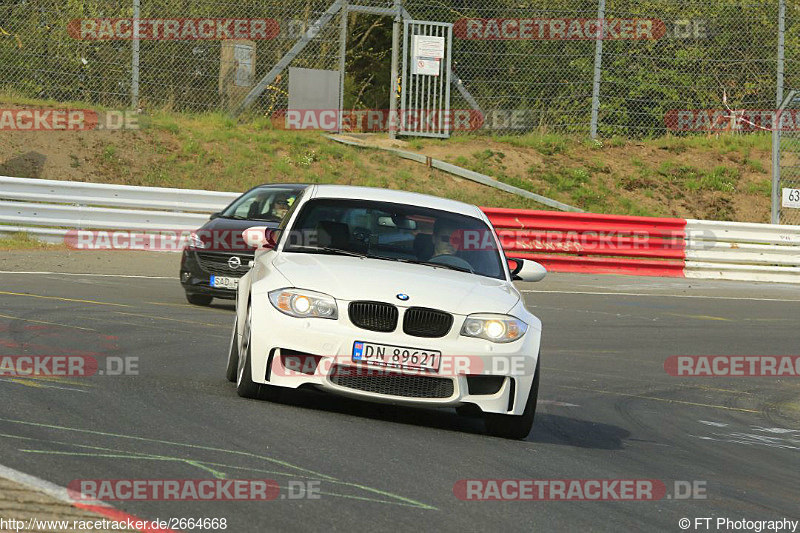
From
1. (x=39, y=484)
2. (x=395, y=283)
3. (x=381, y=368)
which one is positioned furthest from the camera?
(x=395, y=283)

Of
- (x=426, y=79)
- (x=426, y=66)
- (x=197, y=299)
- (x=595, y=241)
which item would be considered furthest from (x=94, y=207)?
(x=426, y=79)

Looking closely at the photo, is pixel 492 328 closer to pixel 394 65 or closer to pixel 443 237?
pixel 443 237

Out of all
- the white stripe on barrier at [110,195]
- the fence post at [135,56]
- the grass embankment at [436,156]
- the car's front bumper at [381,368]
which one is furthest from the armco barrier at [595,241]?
the car's front bumper at [381,368]

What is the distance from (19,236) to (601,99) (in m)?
13.5

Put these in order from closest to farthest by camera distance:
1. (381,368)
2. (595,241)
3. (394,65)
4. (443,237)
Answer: (381,368) < (443,237) < (595,241) < (394,65)

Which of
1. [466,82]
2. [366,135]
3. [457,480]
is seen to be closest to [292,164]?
[366,135]

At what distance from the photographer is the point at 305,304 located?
24.6 ft

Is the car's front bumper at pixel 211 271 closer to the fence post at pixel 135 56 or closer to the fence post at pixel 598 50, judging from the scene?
the fence post at pixel 135 56

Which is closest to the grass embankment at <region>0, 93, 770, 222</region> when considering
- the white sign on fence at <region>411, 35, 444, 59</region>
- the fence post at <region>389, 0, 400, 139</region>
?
the fence post at <region>389, 0, 400, 139</region>

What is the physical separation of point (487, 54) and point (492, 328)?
20.6 meters

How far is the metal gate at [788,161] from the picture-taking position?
939 inches

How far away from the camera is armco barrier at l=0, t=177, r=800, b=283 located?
2020 centimetres

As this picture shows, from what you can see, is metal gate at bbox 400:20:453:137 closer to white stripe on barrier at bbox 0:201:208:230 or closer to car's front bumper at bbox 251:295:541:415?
white stripe on barrier at bbox 0:201:208:230

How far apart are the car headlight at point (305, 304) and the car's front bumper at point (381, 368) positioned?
4cm
